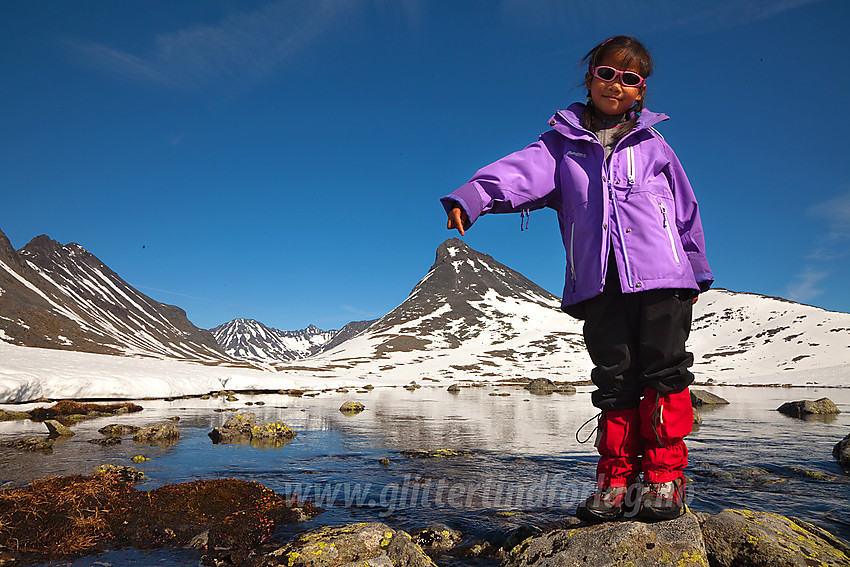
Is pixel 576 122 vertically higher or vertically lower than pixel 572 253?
higher

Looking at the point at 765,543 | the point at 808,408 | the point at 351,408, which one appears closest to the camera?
the point at 765,543

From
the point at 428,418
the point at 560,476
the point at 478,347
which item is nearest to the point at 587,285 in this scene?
the point at 560,476

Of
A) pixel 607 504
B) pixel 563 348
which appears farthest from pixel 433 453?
pixel 563 348

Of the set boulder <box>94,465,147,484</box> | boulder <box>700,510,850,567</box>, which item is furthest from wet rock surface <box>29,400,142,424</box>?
boulder <box>700,510,850,567</box>

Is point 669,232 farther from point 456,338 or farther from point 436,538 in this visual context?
point 456,338

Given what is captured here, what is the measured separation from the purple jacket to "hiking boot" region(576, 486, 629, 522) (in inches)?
68.4

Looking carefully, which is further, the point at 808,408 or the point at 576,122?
the point at 808,408

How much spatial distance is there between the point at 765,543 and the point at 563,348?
144646mm

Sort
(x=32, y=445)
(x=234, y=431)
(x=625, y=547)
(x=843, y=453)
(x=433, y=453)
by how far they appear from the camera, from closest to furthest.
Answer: (x=625, y=547), (x=843, y=453), (x=433, y=453), (x=32, y=445), (x=234, y=431)

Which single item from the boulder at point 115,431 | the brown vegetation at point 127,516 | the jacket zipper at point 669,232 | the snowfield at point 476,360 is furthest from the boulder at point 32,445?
the snowfield at point 476,360

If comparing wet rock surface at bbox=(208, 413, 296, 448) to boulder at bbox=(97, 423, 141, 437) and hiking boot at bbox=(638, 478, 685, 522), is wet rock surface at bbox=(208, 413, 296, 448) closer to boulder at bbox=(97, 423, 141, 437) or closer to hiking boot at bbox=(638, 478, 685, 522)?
boulder at bbox=(97, 423, 141, 437)

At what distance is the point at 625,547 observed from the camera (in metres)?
3.53

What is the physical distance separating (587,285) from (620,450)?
1526mm

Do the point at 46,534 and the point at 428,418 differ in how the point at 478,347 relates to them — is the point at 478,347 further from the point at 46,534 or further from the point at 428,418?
the point at 46,534
